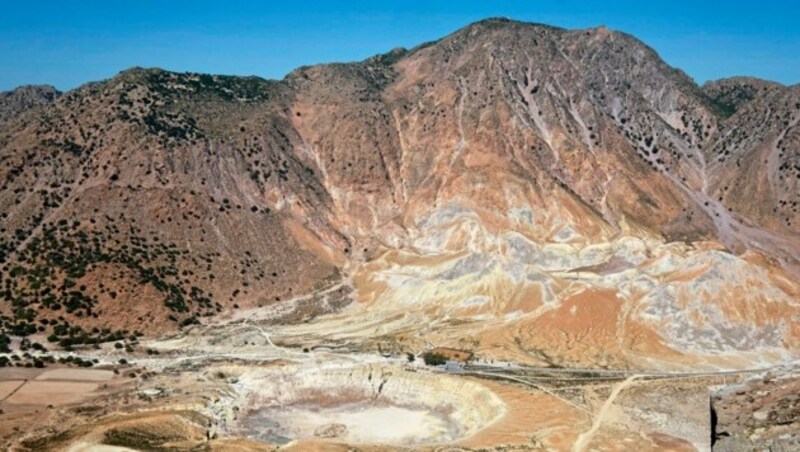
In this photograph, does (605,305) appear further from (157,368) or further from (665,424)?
(157,368)

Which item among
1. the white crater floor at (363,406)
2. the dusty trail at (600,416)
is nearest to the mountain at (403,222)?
the dusty trail at (600,416)

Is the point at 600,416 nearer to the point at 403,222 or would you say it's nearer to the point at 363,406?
the point at 363,406

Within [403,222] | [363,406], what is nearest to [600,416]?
[363,406]

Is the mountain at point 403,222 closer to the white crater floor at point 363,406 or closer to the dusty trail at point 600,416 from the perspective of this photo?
the dusty trail at point 600,416

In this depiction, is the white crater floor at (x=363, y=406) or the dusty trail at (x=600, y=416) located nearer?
the dusty trail at (x=600, y=416)

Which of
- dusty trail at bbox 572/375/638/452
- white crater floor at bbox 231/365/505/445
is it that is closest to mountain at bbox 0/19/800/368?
dusty trail at bbox 572/375/638/452

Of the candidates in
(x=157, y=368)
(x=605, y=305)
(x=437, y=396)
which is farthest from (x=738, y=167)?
(x=157, y=368)
